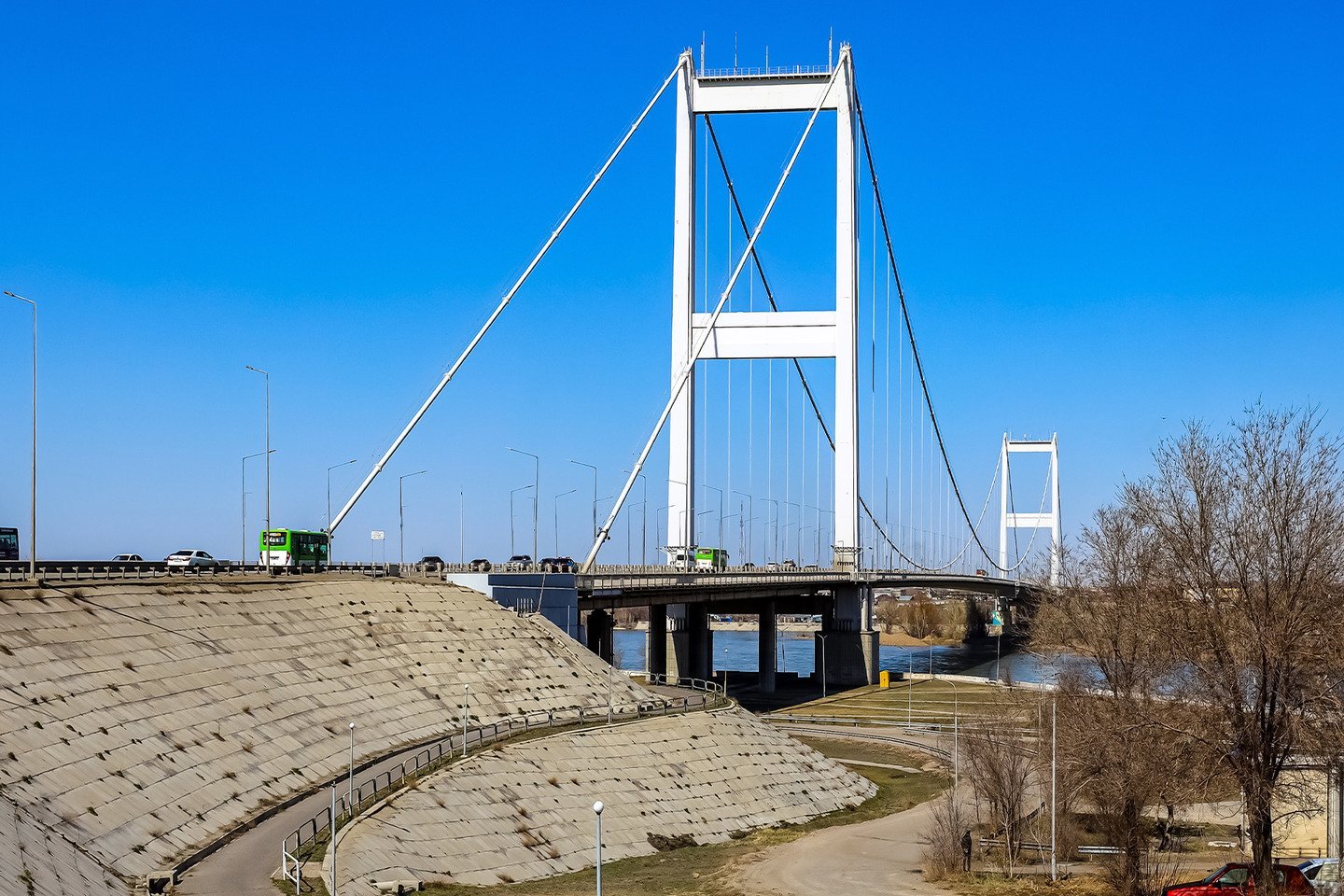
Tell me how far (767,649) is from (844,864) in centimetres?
6223

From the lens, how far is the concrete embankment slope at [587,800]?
1409 inches

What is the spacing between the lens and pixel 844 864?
4209 centimetres

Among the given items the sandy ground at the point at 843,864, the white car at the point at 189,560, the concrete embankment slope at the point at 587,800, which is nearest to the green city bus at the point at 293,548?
the white car at the point at 189,560

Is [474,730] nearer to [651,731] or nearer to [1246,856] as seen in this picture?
[651,731]

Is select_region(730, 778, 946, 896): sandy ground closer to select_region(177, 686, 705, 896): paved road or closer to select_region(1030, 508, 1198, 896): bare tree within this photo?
select_region(1030, 508, 1198, 896): bare tree

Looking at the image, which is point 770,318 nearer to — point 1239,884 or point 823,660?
point 823,660

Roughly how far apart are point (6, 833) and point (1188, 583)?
23.6 meters

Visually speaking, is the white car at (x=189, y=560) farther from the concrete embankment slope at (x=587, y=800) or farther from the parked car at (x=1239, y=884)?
the parked car at (x=1239, y=884)

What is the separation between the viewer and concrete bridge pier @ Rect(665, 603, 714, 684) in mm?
100438

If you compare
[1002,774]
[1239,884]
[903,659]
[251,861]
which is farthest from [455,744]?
[903,659]

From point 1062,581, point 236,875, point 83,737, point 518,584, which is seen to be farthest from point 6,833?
point 1062,581

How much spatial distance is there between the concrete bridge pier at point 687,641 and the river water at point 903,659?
650 inches

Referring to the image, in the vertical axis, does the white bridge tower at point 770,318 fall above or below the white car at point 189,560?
above

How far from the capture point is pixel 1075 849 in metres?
43.3
